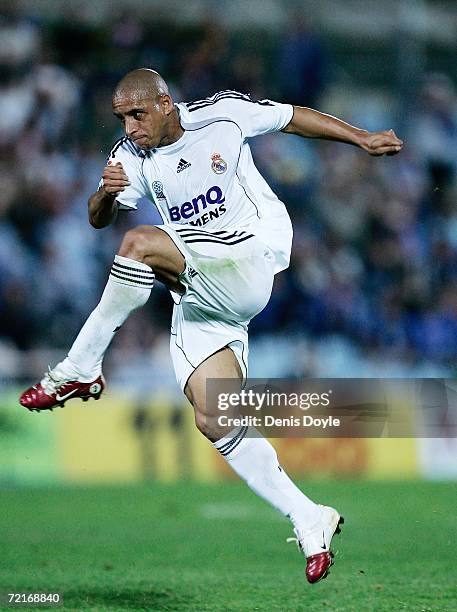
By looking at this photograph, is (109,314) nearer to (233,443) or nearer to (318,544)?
(233,443)

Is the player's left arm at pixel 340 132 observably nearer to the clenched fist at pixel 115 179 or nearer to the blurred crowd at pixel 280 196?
the clenched fist at pixel 115 179

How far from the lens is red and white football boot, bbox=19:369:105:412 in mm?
6500

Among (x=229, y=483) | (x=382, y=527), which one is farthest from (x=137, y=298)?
(x=229, y=483)

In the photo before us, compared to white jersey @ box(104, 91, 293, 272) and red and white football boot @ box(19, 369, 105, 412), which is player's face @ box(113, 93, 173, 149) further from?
red and white football boot @ box(19, 369, 105, 412)

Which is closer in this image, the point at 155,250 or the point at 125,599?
the point at 155,250

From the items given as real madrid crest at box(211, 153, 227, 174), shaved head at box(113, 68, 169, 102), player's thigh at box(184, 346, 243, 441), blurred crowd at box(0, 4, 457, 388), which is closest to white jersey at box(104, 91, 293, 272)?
real madrid crest at box(211, 153, 227, 174)

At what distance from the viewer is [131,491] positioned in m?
13.0

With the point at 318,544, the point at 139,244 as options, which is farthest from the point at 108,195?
the point at 318,544

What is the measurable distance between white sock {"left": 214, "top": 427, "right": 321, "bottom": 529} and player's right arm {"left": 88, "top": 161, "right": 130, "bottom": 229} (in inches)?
57.0

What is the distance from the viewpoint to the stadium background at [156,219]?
45.7 feet

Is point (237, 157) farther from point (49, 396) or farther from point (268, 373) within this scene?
point (268, 373)

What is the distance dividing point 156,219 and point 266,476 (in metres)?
7.52

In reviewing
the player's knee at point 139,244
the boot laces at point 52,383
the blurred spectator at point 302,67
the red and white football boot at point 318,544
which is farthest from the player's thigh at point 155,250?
the blurred spectator at point 302,67

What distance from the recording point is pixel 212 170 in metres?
6.70
